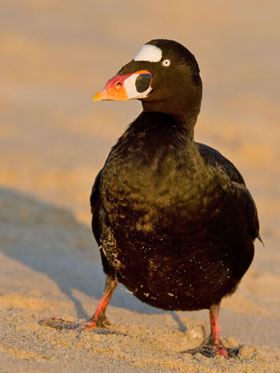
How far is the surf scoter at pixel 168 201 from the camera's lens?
4.92 meters

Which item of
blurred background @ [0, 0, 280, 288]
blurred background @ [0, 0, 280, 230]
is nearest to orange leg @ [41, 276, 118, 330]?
blurred background @ [0, 0, 280, 288]

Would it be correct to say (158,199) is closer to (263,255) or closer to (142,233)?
(142,233)

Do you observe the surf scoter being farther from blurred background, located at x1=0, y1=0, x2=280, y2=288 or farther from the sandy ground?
blurred background, located at x1=0, y1=0, x2=280, y2=288

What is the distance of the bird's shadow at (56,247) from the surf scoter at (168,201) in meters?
0.95

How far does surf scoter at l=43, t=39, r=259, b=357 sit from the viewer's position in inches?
194

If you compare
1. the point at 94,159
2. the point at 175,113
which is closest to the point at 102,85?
the point at 94,159

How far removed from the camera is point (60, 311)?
6.08 meters

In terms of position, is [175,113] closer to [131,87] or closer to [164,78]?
[164,78]

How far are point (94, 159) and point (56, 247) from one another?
3047mm

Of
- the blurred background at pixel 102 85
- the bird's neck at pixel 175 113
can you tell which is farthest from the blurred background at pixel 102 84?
the bird's neck at pixel 175 113

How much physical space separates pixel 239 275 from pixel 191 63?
1.52m

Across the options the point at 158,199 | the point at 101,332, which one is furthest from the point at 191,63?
the point at 101,332

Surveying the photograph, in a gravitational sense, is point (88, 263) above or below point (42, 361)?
above

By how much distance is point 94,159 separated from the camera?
11.3 metres
